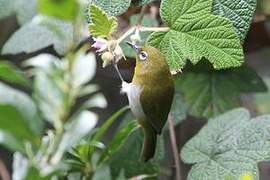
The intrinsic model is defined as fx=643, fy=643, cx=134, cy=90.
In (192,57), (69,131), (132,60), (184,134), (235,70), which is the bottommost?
(184,134)

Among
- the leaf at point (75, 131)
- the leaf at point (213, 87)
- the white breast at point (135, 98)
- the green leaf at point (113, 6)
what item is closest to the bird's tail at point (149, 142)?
the white breast at point (135, 98)

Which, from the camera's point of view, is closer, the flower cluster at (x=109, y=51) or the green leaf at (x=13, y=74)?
the green leaf at (x=13, y=74)

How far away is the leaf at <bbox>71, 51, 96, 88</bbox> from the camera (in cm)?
45

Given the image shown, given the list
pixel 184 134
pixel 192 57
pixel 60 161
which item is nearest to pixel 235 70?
pixel 184 134

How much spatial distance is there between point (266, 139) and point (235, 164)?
6 cm

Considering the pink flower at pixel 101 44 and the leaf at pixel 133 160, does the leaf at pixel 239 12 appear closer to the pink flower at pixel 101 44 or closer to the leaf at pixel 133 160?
the pink flower at pixel 101 44

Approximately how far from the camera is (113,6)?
75 centimetres

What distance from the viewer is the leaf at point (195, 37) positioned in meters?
0.73

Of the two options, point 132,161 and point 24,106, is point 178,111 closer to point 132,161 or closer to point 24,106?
point 132,161

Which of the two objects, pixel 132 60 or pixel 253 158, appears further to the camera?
pixel 132 60

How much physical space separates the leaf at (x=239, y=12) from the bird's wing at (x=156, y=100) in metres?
0.12

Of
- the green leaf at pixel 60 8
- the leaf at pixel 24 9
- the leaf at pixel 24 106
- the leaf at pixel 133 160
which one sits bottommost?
the leaf at pixel 133 160

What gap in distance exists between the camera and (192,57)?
0.73m

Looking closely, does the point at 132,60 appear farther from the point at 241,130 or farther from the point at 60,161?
the point at 60,161
